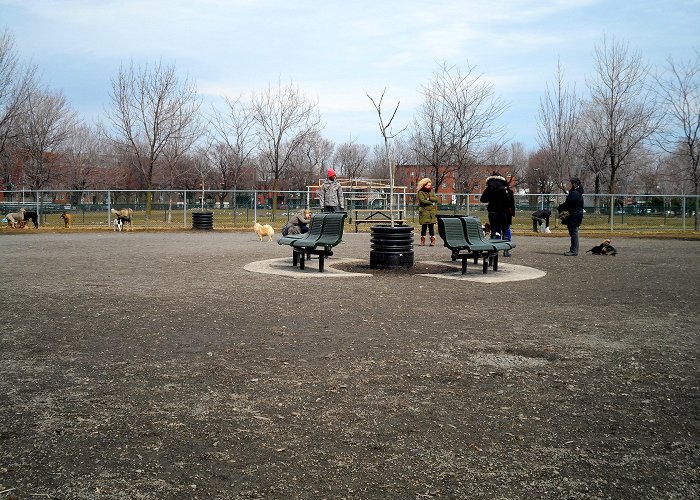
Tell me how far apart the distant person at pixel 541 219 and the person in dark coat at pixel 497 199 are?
12622 millimetres

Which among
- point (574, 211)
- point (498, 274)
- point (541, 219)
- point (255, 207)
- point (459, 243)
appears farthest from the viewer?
point (255, 207)

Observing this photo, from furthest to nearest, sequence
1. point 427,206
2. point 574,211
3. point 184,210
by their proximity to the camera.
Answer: point 184,210 < point 427,206 < point 574,211

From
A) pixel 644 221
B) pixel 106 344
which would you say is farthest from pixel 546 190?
pixel 106 344

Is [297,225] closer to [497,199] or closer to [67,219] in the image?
[497,199]

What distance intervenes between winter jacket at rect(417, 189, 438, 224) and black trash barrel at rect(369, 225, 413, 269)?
16.1 ft

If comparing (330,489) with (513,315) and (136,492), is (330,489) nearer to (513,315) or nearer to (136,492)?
(136,492)

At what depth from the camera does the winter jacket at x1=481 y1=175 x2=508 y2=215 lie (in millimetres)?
14500

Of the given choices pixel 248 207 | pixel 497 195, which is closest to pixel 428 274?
pixel 497 195

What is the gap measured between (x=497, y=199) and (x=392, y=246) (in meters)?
3.75

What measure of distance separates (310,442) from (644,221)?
90.8 ft

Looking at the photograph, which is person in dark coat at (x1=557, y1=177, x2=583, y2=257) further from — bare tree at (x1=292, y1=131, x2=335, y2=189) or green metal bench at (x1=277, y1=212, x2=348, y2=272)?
bare tree at (x1=292, y1=131, x2=335, y2=189)

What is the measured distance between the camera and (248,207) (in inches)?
1211

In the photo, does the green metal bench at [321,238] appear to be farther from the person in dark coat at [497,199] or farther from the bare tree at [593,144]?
the bare tree at [593,144]

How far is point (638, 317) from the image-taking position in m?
7.66
